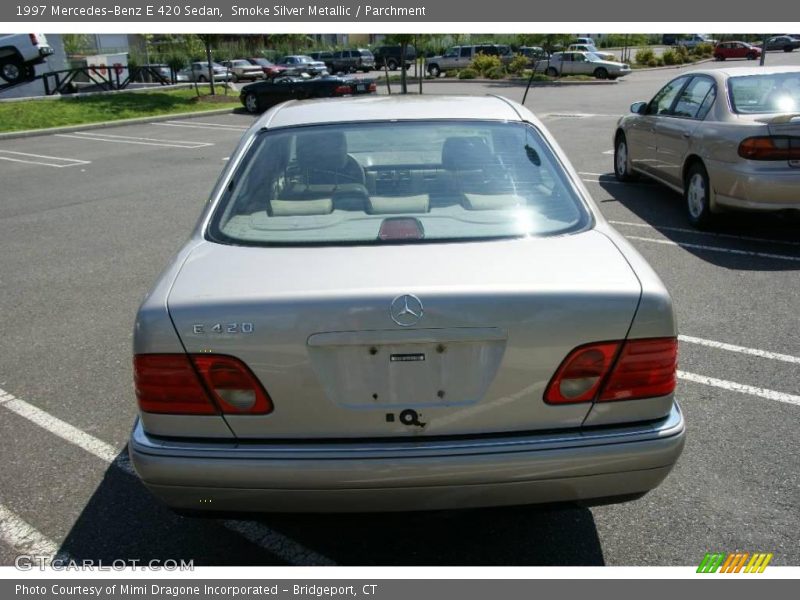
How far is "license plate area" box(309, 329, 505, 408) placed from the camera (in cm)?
230

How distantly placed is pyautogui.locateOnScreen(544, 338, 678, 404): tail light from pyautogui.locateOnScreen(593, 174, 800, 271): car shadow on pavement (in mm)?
4547

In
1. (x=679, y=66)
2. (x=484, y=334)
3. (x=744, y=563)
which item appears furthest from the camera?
(x=679, y=66)

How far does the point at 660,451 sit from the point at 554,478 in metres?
0.37

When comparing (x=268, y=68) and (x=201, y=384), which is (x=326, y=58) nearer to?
(x=268, y=68)

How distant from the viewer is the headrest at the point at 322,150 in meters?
3.46

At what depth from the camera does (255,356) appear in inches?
91.4

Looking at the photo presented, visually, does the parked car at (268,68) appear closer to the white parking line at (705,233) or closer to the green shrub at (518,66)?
the green shrub at (518,66)

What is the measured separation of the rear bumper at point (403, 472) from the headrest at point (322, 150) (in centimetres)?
155

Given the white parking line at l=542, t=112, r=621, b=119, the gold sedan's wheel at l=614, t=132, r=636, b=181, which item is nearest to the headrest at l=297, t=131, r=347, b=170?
the gold sedan's wheel at l=614, t=132, r=636, b=181

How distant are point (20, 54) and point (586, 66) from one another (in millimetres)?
27713

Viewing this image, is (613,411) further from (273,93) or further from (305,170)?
(273,93)

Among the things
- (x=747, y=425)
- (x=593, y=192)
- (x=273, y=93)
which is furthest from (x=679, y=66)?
(x=747, y=425)

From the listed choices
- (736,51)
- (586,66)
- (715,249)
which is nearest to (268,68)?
(586,66)

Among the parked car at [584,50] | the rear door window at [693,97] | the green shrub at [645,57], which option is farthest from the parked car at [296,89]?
the green shrub at [645,57]
